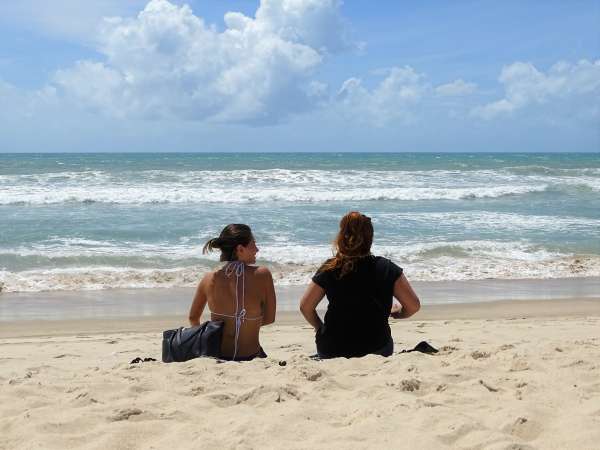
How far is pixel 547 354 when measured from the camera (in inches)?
182

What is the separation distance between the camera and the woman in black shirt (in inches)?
173

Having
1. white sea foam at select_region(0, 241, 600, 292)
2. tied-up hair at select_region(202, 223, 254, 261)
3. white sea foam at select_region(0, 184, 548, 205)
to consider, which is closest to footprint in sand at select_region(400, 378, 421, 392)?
tied-up hair at select_region(202, 223, 254, 261)

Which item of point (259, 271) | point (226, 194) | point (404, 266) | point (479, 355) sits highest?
point (259, 271)

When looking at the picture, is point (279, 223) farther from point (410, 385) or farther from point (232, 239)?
point (410, 385)

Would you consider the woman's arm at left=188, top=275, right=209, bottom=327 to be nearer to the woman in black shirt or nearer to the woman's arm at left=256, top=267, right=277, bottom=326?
the woman's arm at left=256, top=267, right=277, bottom=326

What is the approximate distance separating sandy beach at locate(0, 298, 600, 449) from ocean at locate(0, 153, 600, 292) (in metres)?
5.72

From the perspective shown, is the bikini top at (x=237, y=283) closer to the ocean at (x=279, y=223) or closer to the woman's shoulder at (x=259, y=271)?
the woman's shoulder at (x=259, y=271)

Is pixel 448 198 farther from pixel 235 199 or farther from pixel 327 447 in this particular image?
pixel 327 447

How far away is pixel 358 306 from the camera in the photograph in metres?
4.53

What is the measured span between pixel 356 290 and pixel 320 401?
3.47 feet

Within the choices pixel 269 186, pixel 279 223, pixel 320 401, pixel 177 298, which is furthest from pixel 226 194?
pixel 320 401

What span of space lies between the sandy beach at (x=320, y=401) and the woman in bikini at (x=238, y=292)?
0.28 m

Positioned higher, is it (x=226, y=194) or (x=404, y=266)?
(x=226, y=194)

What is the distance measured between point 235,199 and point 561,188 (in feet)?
47.6
